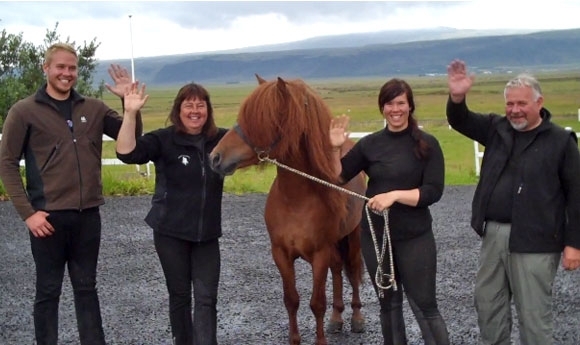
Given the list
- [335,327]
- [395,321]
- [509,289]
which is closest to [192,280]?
[395,321]

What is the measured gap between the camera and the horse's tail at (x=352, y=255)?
17.8ft

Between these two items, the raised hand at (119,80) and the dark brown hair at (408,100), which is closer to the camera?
the dark brown hair at (408,100)

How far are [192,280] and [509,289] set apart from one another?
73.7 inches

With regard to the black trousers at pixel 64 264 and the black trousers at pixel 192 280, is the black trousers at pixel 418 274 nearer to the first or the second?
the black trousers at pixel 192 280

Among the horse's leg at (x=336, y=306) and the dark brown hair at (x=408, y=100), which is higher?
the dark brown hair at (x=408, y=100)

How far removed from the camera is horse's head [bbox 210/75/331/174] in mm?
3982

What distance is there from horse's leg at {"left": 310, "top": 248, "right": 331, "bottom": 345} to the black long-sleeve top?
28.9 inches

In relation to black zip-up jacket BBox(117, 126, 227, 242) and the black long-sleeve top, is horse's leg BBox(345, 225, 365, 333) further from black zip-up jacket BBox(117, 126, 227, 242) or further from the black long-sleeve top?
black zip-up jacket BBox(117, 126, 227, 242)

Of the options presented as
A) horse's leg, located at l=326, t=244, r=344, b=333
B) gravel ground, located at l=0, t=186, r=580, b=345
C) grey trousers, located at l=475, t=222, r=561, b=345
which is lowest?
gravel ground, located at l=0, t=186, r=580, b=345

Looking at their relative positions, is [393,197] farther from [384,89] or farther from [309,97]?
[309,97]

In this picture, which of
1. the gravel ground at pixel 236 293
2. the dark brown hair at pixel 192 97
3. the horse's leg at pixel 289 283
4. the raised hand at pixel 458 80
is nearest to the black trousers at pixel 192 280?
the horse's leg at pixel 289 283

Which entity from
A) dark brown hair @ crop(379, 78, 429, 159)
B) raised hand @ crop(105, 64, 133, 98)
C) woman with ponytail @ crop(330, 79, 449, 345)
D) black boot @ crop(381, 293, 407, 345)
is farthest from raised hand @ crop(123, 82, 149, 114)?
black boot @ crop(381, 293, 407, 345)

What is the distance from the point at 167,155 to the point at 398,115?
54.9 inches

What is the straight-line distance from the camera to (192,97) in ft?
13.4
